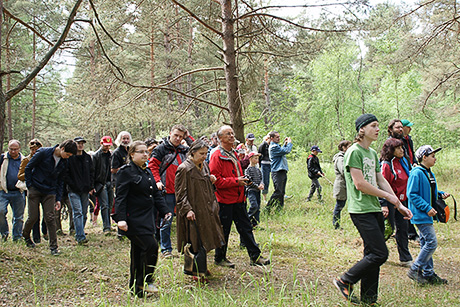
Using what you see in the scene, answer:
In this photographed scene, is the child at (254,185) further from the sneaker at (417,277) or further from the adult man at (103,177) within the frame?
the adult man at (103,177)

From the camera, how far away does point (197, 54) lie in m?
19.8

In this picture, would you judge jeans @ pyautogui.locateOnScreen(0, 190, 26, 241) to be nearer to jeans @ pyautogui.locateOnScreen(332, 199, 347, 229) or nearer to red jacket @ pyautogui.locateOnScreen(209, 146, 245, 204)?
red jacket @ pyautogui.locateOnScreen(209, 146, 245, 204)

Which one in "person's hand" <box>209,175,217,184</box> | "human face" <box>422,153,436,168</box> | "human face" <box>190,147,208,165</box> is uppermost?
"human face" <box>190,147,208,165</box>

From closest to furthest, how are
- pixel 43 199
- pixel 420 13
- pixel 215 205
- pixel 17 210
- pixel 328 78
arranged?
pixel 215 205 < pixel 43 199 < pixel 17 210 < pixel 420 13 < pixel 328 78

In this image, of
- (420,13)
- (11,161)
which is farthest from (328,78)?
(11,161)

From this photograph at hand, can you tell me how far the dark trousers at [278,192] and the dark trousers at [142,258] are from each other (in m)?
4.79

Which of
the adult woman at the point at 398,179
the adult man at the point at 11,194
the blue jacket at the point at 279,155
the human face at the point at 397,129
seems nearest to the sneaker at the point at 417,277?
the adult woman at the point at 398,179

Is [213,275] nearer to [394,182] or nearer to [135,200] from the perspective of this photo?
[135,200]

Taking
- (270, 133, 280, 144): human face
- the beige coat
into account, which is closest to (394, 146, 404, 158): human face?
the beige coat

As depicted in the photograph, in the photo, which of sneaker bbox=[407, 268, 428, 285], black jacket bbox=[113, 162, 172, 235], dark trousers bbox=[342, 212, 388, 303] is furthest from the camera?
sneaker bbox=[407, 268, 428, 285]

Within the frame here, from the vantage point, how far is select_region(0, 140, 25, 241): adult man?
647 centimetres

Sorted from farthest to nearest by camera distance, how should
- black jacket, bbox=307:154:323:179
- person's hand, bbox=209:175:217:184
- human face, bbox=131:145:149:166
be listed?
black jacket, bbox=307:154:323:179 → person's hand, bbox=209:175:217:184 → human face, bbox=131:145:149:166

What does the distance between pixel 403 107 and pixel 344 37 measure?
11637mm

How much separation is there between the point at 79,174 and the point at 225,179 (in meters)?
3.22
